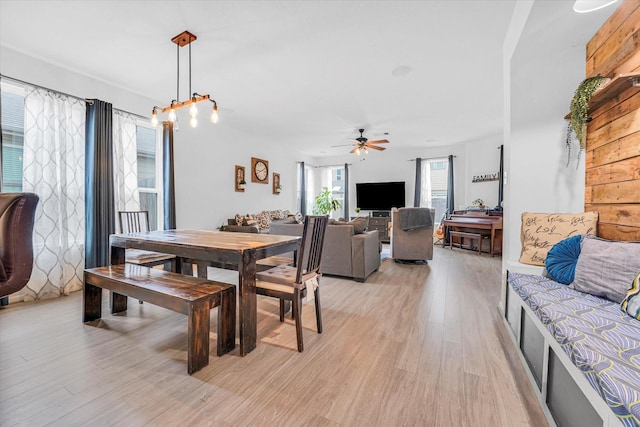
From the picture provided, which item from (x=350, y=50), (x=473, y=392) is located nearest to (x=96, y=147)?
(x=350, y=50)

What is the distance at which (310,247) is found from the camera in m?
2.01

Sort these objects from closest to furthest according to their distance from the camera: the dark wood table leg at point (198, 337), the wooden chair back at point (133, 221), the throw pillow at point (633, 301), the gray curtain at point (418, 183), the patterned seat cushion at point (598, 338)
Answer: the patterned seat cushion at point (598, 338) < the throw pillow at point (633, 301) < the dark wood table leg at point (198, 337) < the wooden chair back at point (133, 221) < the gray curtain at point (418, 183)

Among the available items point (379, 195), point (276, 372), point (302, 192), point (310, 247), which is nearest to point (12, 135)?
point (310, 247)

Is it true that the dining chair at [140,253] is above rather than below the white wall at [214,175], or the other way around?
below

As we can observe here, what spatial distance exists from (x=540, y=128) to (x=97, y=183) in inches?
191

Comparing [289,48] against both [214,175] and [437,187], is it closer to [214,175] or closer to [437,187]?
[214,175]

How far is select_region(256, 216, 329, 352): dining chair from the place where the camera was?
6.22 ft

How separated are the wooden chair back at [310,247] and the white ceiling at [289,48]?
1740 mm

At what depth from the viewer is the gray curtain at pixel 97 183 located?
10.6 feet

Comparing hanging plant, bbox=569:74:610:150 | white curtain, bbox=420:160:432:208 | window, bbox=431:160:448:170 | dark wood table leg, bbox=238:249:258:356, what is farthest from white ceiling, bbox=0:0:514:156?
white curtain, bbox=420:160:432:208

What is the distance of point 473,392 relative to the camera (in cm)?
147

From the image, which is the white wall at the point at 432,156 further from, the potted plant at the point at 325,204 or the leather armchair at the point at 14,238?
the leather armchair at the point at 14,238

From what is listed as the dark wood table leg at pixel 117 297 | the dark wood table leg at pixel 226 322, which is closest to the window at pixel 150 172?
the dark wood table leg at pixel 117 297

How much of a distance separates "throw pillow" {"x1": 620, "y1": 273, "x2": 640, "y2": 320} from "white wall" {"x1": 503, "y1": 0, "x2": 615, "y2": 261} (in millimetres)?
1045
